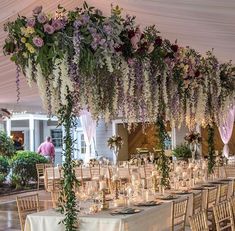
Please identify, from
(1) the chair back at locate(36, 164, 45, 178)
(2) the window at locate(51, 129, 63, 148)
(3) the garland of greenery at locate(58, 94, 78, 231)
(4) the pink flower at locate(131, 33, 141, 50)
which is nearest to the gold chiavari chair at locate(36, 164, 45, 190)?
(1) the chair back at locate(36, 164, 45, 178)

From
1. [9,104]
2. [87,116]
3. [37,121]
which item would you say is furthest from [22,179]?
[37,121]

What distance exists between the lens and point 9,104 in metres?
15.1

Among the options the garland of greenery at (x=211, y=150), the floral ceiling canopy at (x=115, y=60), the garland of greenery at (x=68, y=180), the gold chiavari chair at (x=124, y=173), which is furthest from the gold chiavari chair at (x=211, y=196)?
the gold chiavari chair at (x=124, y=173)

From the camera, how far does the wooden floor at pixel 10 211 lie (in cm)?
896

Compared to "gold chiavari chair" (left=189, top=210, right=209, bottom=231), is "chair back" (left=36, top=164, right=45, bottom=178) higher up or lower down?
higher up

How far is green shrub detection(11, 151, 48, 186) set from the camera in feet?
49.8

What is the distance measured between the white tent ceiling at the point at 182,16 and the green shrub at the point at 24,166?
6.52 m

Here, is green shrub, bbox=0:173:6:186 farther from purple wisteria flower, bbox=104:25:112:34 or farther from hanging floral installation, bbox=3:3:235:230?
purple wisteria flower, bbox=104:25:112:34

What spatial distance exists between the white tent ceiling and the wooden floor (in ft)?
9.18

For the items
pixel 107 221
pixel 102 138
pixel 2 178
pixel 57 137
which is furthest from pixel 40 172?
pixel 107 221

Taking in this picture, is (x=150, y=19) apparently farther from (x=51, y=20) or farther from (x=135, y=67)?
(x=51, y=20)

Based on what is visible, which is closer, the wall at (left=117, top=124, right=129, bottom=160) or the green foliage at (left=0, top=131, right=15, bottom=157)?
the green foliage at (left=0, top=131, right=15, bottom=157)

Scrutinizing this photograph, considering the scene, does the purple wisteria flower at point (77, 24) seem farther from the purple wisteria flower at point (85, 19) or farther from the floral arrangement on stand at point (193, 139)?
the floral arrangement on stand at point (193, 139)

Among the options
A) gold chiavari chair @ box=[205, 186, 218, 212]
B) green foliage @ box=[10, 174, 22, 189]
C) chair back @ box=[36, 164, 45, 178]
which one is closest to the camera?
gold chiavari chair @ box=[205, 186, 218, 212]
